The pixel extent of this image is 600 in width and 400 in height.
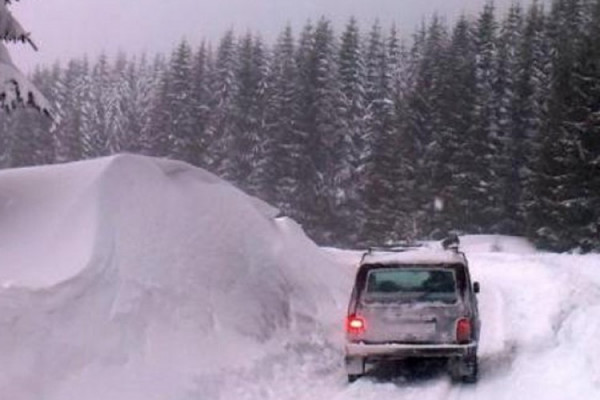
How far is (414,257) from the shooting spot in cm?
1282

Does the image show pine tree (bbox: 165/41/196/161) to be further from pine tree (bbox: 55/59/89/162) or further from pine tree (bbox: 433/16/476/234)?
pine tree (bbox: 433/16/476/234)

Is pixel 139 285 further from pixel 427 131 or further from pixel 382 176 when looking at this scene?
pixel 427 131

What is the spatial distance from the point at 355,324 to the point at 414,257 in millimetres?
1310

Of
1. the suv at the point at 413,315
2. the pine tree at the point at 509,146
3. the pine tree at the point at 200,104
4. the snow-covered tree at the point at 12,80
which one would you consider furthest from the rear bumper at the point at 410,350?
the pine tree at the point at 200,104

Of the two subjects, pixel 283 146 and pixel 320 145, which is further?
pixel 320 145

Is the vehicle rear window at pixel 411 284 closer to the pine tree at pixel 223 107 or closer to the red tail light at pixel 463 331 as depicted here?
the red tail light at pixel 463 331

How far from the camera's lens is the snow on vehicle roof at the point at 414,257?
12750mm

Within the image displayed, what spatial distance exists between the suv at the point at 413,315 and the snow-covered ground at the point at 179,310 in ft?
1.29

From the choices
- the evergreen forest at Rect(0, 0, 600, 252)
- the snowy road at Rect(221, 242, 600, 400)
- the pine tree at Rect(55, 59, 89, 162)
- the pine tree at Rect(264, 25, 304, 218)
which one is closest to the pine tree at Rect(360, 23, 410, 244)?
the evergreen forest at Rect(0, 0, 600, 252)

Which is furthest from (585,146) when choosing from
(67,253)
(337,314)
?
(67,253)

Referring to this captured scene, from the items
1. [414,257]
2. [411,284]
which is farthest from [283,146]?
[411,284]

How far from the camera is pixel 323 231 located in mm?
59875

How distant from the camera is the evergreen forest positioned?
4719 cm

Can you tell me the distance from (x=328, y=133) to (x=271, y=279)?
47356 mm
